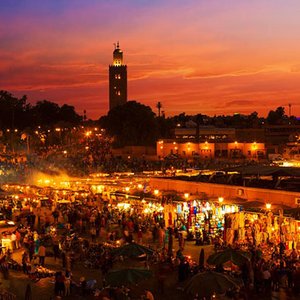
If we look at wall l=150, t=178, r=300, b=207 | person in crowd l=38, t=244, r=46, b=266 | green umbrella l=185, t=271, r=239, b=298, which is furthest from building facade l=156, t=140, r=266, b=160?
green umbrella l=185, t=271, r=239, b=298

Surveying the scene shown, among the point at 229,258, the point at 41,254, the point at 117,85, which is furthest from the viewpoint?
the point at 117,85

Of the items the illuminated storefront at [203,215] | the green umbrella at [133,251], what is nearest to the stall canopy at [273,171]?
the illuminated storefront at [203,215]

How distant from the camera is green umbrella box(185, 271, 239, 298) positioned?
1159 centimetres

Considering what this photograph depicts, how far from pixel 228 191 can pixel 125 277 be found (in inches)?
462

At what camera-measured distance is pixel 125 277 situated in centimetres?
1304

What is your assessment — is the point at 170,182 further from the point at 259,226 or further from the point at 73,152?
the point at 73,152

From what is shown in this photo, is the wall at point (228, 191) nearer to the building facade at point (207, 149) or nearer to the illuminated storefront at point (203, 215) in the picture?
the illuminated storefront at point (203, 215)

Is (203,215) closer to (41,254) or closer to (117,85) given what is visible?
(41,254)

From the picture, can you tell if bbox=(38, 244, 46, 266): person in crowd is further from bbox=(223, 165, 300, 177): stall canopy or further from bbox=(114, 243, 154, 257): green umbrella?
bbox=(223, 165, 300, 177): stall canopy

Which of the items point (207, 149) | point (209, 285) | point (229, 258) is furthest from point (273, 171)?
point (207, 149)

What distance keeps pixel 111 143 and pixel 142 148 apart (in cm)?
467

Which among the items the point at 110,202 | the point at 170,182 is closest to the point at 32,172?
the point at 110,202

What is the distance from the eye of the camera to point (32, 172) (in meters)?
41.3

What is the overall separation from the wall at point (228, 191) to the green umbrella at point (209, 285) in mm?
9329
